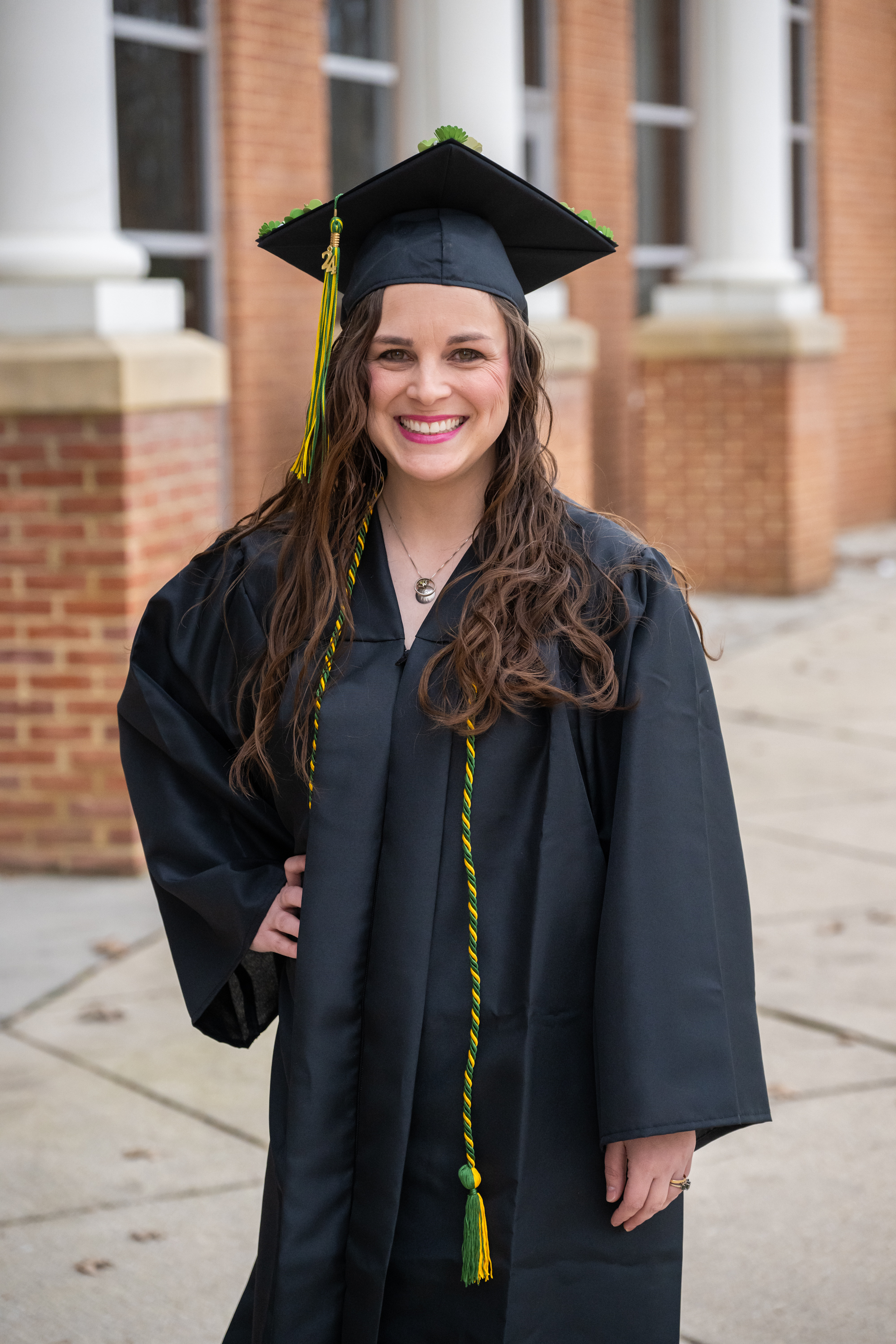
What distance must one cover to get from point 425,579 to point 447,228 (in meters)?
0.46

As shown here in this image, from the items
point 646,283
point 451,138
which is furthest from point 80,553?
point 646,283

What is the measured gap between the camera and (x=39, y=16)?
4852 mm

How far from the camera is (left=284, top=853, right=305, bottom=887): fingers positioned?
2135 mm

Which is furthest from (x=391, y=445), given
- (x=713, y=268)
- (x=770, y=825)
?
(x=713, y=268)

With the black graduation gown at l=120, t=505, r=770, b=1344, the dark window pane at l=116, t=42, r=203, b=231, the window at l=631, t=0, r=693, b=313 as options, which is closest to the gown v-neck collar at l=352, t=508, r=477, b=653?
the black graduation gown at l=120, t=505, r=770, b=1344

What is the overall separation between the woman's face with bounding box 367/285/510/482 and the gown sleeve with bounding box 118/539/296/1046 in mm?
312

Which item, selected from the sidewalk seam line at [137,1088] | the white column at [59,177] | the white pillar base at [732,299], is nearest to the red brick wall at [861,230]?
the white pillar base at [732,299]

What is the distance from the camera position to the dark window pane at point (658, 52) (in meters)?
10.3

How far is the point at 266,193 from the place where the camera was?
23.2 ft

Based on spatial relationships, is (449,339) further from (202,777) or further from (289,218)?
(202,777)

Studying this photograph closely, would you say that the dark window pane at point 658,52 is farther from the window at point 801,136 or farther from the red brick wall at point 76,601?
the red brick wall at point 76,601

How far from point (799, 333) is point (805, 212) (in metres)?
3.05

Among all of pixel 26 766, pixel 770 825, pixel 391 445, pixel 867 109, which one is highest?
pixel 867 109

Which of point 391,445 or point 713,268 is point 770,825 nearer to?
point 391,445
